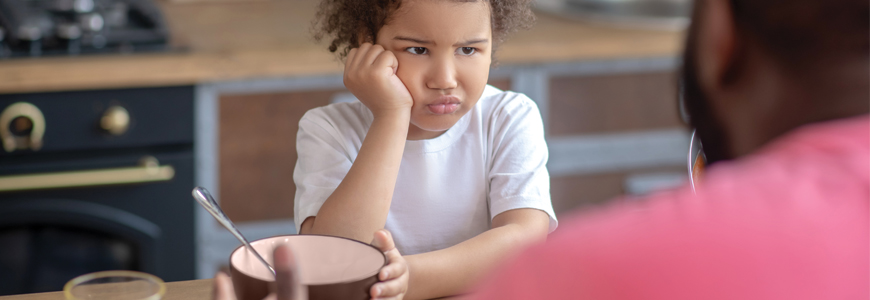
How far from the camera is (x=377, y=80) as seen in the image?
855 millimetres

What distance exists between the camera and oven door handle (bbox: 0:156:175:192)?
162 cm

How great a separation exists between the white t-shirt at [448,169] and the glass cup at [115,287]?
248 millimetres

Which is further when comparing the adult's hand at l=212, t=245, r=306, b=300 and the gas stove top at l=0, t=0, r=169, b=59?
the gas stove top at l=0, t=0, r=169, b=59

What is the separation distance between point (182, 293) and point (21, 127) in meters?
1.05

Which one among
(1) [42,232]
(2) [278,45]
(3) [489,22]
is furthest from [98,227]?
(3) [489,22]

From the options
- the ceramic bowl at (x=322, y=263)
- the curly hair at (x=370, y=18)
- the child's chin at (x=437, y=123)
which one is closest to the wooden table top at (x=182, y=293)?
the ceramic bowl at (x=322, y=263)

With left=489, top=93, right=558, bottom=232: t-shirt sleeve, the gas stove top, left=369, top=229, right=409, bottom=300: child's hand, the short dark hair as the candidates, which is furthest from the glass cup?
the gas stove top

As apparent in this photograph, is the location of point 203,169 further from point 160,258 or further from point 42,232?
point 42,232

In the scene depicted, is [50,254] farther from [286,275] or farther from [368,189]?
[286,275]

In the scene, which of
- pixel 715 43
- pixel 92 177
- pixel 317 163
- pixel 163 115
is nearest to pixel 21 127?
pixel 92 177

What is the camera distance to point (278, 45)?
1.78m

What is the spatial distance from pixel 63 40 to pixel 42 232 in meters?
0.40

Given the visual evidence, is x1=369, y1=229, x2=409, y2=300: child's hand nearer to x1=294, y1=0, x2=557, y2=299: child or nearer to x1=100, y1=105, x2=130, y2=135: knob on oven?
x1=294, y1=0, x2=557, y2=299: child

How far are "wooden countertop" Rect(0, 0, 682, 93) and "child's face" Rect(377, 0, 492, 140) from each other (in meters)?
0.77
